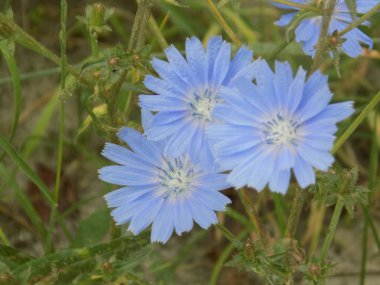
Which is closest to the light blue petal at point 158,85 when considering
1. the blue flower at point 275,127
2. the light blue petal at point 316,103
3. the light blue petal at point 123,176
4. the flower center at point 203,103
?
the flower center at point 203,103

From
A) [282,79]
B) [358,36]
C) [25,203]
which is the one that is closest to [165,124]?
[282,79]

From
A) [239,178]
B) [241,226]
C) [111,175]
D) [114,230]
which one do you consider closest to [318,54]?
[239,178]

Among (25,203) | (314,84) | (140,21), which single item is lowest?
(314,84)

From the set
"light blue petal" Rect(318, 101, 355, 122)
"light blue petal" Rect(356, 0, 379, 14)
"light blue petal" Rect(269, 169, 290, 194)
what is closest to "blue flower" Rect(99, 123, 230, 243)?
"light blue petal" Rect(269, 169, 290, 194)

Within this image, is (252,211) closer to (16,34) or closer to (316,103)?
(316,103)

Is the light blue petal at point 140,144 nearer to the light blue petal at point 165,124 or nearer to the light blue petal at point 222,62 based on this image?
the light blue petal at point 165,124

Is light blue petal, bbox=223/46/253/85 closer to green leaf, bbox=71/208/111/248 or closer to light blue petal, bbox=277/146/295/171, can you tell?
light blue petal, bbox=277/146/295/171

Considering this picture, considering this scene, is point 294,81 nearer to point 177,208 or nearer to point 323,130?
point 323,130
